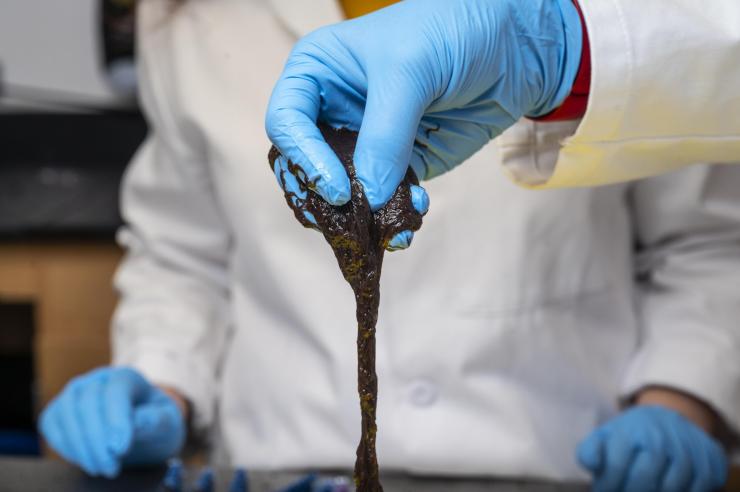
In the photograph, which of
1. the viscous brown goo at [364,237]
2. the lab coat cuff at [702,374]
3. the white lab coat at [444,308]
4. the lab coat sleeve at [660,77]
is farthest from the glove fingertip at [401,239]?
the lab coat cuff at [702,374]

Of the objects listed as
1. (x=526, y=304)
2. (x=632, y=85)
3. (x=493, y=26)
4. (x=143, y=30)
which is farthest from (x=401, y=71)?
(x=143, y=30)

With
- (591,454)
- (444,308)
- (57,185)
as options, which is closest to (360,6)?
(444,308)

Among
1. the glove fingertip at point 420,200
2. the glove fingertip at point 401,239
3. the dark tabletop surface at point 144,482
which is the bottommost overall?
the dark tabletop surface at point 144,482

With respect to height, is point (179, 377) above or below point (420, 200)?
below

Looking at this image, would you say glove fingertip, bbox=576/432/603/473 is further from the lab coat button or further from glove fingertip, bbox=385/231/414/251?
glove fingertip, bbox=385/231/414/251

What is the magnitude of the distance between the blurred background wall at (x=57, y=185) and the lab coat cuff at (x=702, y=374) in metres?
0.96

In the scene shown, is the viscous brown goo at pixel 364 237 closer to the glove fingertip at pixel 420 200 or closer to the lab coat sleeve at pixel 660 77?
the glove fingertip at pixel 420 200

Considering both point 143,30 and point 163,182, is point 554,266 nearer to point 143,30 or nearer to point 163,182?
point 163,182

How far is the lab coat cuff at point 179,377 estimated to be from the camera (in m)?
1.24

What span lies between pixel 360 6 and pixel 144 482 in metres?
0.65

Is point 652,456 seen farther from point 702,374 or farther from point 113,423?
point 113,423

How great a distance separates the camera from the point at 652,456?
104 cm

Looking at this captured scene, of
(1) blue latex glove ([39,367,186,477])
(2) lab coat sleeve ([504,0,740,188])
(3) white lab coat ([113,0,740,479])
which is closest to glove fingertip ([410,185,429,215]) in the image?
(2) lab coat sleeve ([504,0,740,188])

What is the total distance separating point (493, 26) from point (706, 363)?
0.59 m
